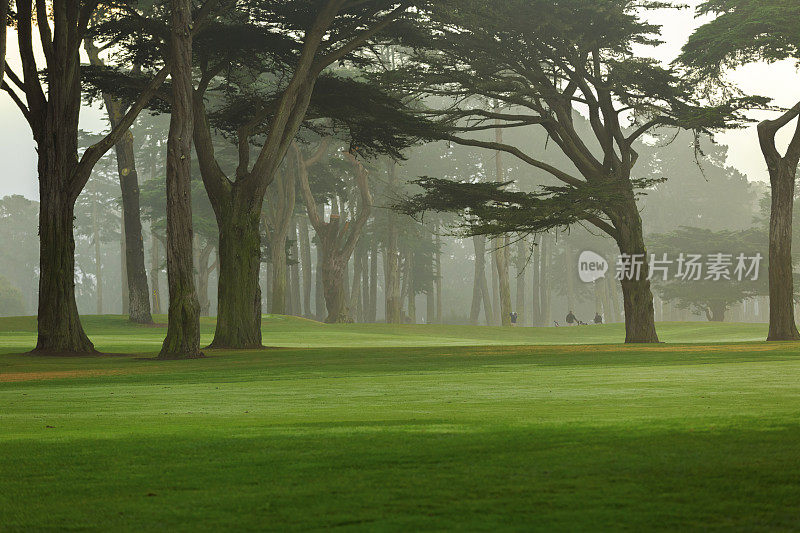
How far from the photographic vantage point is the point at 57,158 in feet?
92.8

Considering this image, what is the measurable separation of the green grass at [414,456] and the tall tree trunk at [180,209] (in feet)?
32.3

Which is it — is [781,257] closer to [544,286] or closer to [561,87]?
[561,87]

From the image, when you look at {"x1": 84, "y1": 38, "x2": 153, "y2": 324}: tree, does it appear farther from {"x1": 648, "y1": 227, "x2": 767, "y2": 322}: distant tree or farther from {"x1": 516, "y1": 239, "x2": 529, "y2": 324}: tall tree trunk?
{"x1": 648, "y1": 227, "x2": 767, "y2": 322}: distant tree

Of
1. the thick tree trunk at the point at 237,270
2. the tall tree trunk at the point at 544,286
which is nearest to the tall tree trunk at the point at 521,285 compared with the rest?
the tall tree trunk at the point at 544,286

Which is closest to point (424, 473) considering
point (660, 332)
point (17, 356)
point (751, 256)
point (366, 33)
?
point (17, 356)

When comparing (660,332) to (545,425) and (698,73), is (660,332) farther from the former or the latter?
(545,425)

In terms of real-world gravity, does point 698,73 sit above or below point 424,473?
above

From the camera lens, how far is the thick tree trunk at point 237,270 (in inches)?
1198

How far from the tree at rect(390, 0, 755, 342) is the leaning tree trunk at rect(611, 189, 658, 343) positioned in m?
0.04

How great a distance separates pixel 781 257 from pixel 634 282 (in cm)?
498

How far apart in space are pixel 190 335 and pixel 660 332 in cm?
3509

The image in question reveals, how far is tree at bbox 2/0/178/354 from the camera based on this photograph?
28.2 metres

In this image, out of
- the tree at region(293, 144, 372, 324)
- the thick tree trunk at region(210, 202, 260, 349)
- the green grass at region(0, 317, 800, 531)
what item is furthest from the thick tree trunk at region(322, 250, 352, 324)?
the green grass at region(0, 317, 800, 531)

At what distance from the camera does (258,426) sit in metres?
9.59
